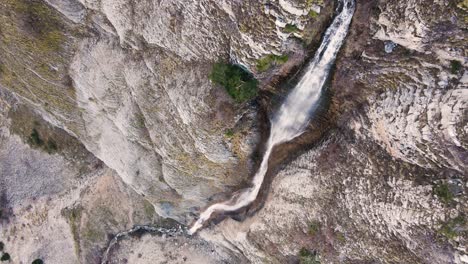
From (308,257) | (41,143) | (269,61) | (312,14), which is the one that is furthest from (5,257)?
(312,14)

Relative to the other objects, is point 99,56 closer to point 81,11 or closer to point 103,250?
point 81,11

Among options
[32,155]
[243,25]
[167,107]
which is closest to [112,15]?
[167,107]

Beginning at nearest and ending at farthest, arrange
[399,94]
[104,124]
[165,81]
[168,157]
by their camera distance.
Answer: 1. [399,94]
2. [165,81]
3. [168,157]
4. [104,124]

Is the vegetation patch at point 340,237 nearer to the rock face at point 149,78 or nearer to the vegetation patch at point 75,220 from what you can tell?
the rock face at point 149,78

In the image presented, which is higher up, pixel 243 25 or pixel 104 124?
pixel 243 25

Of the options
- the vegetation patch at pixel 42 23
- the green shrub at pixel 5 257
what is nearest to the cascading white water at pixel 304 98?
the vegetation patch at pixel 42 23

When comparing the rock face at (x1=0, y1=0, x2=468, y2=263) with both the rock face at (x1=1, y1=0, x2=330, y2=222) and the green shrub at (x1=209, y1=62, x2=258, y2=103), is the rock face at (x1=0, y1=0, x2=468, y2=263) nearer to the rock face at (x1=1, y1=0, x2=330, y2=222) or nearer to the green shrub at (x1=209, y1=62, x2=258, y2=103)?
the rock face at (x1=1, y1=0, x2=330, y2=222)
